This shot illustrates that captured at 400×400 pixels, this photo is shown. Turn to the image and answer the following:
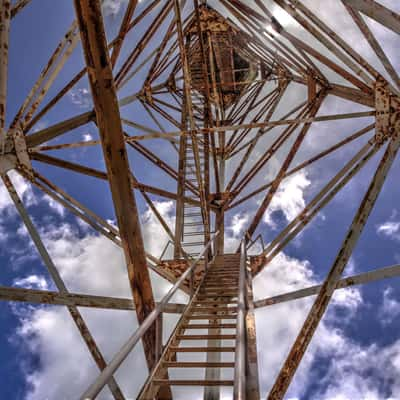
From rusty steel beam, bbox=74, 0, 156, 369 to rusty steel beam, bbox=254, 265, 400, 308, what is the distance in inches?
94.1

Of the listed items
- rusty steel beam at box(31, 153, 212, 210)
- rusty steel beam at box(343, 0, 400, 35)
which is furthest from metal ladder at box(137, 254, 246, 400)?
rusty steel beam at box(343, 0, 400, 35)

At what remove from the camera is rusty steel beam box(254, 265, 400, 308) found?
4048 millimetres

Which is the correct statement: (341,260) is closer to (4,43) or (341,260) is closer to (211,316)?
(211,316)

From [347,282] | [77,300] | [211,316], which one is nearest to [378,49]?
[347,282]

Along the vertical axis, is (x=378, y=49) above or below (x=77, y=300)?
above

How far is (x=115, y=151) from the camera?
121 inches

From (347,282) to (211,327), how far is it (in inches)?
77.3

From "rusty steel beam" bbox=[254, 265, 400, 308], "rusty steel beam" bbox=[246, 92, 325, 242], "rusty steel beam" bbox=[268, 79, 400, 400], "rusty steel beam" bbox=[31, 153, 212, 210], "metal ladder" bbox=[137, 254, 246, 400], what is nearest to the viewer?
"metal ladder" bbox=[137, 254, 246, 400]

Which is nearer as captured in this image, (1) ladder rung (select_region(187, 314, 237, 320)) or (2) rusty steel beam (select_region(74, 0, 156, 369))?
(2) rusty steel beam (select_region(74, 0, 156, 369))

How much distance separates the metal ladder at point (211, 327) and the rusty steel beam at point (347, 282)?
23.9 inches

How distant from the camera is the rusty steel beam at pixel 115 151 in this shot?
9.16 ft

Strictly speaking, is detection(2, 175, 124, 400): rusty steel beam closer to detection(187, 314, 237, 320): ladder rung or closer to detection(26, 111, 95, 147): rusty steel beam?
detection(26, 111, 95, 147): rusty steel beam

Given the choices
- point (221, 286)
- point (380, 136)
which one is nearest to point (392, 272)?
point (380, 136)

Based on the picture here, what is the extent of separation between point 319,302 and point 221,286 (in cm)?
242
